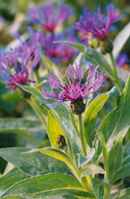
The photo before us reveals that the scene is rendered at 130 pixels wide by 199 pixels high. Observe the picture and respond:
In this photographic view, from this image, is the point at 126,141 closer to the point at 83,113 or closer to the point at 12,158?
the point at 83,113

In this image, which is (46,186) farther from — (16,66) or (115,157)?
(16,66)

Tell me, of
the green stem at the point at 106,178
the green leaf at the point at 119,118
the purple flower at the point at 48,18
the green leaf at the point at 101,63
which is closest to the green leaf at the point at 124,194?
the green stem at the point at 106,178

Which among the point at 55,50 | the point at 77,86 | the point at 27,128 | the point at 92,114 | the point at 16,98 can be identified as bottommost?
the point at 16,98

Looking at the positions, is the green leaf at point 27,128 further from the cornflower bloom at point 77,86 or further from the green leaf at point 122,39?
the cornflower bloom at point 77,86

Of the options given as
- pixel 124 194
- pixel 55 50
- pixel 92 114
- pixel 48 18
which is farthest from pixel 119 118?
pixel 48 18

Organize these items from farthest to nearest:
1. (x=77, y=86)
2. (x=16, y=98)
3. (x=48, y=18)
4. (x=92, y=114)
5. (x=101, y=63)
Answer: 1. (x=16, y=98)
2. (x=48, y=18)
3. (x=101, y=63)
4. (x=92, y=114)
5. (x=77, y=86)

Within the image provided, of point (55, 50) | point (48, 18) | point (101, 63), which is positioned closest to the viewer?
point (101, 63)

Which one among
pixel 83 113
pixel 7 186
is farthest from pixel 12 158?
pixel 83 113
